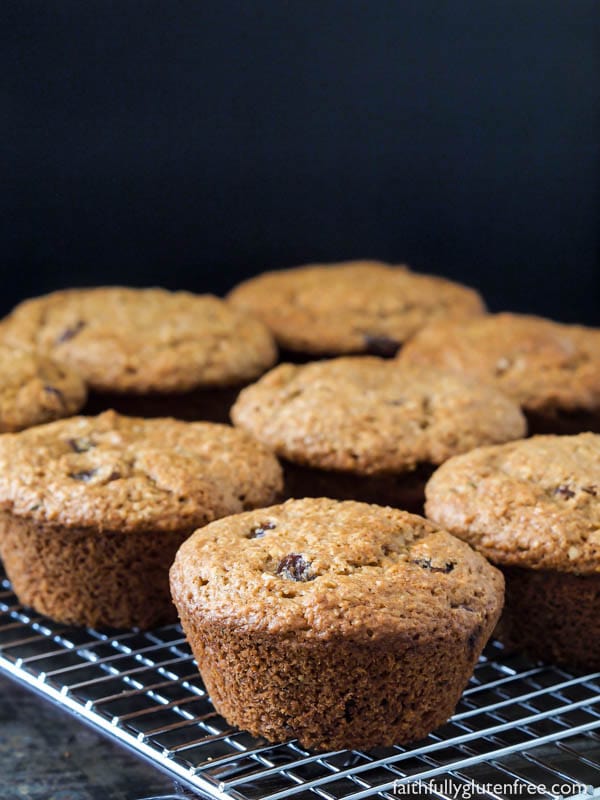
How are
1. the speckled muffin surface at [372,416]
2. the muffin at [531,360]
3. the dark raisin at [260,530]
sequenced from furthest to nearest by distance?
1. the muffin at [531,360]
2. the speckled muffin surface at [372,416]
3. the dark raisin at [260,530]

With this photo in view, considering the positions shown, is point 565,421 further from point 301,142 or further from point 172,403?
point 301,142

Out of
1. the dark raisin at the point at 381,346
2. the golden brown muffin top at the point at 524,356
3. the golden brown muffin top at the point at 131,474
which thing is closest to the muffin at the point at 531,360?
the golden brown muffin top at the point at 524,356

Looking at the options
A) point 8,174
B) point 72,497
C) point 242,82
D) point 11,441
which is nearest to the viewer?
point 72,497

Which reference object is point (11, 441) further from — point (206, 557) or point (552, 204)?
point (552, 204)

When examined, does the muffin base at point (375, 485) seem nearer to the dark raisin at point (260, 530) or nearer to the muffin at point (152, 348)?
the dark raisin at point (260, 530)

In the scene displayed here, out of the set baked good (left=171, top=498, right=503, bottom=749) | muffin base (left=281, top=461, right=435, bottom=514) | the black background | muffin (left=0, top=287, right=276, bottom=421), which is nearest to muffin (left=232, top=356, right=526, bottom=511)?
muffin base (left=281, top=461, right=435, bottom=514)

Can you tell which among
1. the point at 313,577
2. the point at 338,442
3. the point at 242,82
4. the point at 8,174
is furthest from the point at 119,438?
the point at 242,82

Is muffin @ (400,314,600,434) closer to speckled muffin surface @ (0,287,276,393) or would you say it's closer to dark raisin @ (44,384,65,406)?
speckled muffin surface @ (0,287,276,393)
